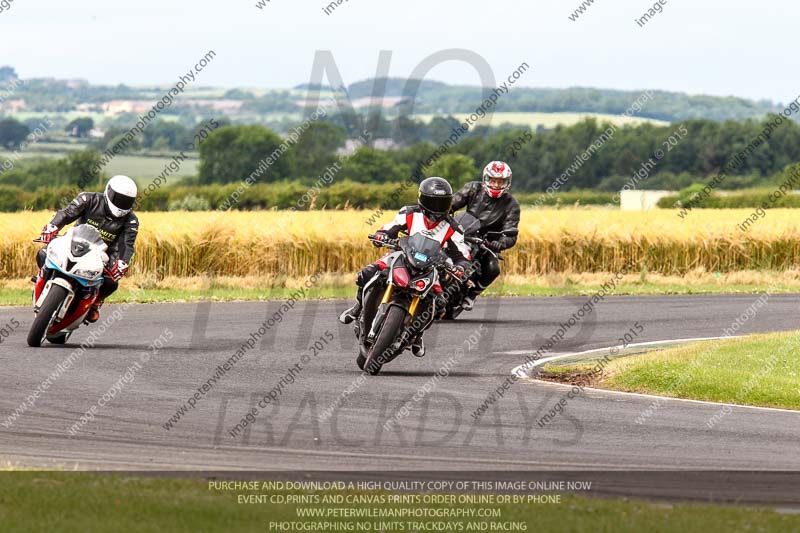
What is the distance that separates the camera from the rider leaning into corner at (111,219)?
1648cm

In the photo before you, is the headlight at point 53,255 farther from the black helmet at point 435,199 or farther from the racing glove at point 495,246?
the racing glove at point 495,246

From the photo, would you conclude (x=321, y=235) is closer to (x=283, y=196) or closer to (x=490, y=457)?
(x=490, y=457)

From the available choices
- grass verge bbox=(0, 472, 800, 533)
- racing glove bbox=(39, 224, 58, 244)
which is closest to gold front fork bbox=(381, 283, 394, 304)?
racing glove bbox=(39, 224, 58, 244)

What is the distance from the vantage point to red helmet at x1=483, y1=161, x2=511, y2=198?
19797mm

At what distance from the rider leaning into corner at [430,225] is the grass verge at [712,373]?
1.74 m

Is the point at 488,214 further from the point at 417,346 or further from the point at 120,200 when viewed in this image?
the point at 120,200

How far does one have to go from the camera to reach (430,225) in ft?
50.1

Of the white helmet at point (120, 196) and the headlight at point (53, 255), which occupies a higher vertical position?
the white helmet at point (120, 196)

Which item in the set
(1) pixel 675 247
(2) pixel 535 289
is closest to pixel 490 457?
(2) pixel 535 289

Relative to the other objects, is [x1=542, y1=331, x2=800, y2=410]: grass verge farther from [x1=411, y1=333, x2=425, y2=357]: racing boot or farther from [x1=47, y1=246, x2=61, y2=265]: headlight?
[x1=47, y1=246, x2=61, y2=265]: headlight

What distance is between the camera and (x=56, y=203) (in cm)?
6462

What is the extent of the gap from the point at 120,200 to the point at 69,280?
3.84 feet

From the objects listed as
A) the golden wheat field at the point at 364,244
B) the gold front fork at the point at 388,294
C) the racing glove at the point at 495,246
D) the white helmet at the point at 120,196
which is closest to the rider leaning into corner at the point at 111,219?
the white helmet at the point at 120,196

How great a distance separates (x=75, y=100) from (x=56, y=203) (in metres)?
138
